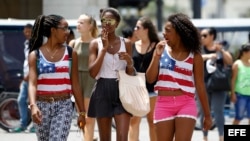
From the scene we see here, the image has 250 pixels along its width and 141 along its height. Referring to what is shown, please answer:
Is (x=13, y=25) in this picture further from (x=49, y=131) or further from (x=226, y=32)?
(x=49, y=131)

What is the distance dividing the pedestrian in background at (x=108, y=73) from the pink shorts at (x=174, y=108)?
3.20 feet

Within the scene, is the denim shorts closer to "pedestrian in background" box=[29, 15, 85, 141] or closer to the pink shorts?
the pink shorts

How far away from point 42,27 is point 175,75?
1.41 metres

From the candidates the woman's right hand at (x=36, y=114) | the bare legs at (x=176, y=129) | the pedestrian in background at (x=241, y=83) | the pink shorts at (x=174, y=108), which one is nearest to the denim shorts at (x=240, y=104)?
the pedestrian in background at (x=241, y=83)

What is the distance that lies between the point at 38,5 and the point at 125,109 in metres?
16.0

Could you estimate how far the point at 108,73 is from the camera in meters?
10.8

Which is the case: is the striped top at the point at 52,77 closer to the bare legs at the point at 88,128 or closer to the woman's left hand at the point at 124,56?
the woman's left hand at the point at 124,56

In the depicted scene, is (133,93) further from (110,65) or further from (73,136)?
(73,136)

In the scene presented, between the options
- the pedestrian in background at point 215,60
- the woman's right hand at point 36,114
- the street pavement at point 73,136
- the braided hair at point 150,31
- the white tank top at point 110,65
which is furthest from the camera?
the street pavement at point 73,136

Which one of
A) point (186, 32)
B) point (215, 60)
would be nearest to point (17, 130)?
point (215, 60)

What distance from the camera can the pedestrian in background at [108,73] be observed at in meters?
10.6

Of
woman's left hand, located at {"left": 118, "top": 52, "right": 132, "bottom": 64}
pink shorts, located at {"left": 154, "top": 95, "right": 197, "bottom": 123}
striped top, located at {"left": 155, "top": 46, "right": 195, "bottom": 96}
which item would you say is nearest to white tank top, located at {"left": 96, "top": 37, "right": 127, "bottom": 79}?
woman's left hand, located at {"left": 118, "top": 52, "right": 132, "bottom": 64}

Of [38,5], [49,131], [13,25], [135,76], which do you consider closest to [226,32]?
[13,25]

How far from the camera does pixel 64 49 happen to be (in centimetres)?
973
